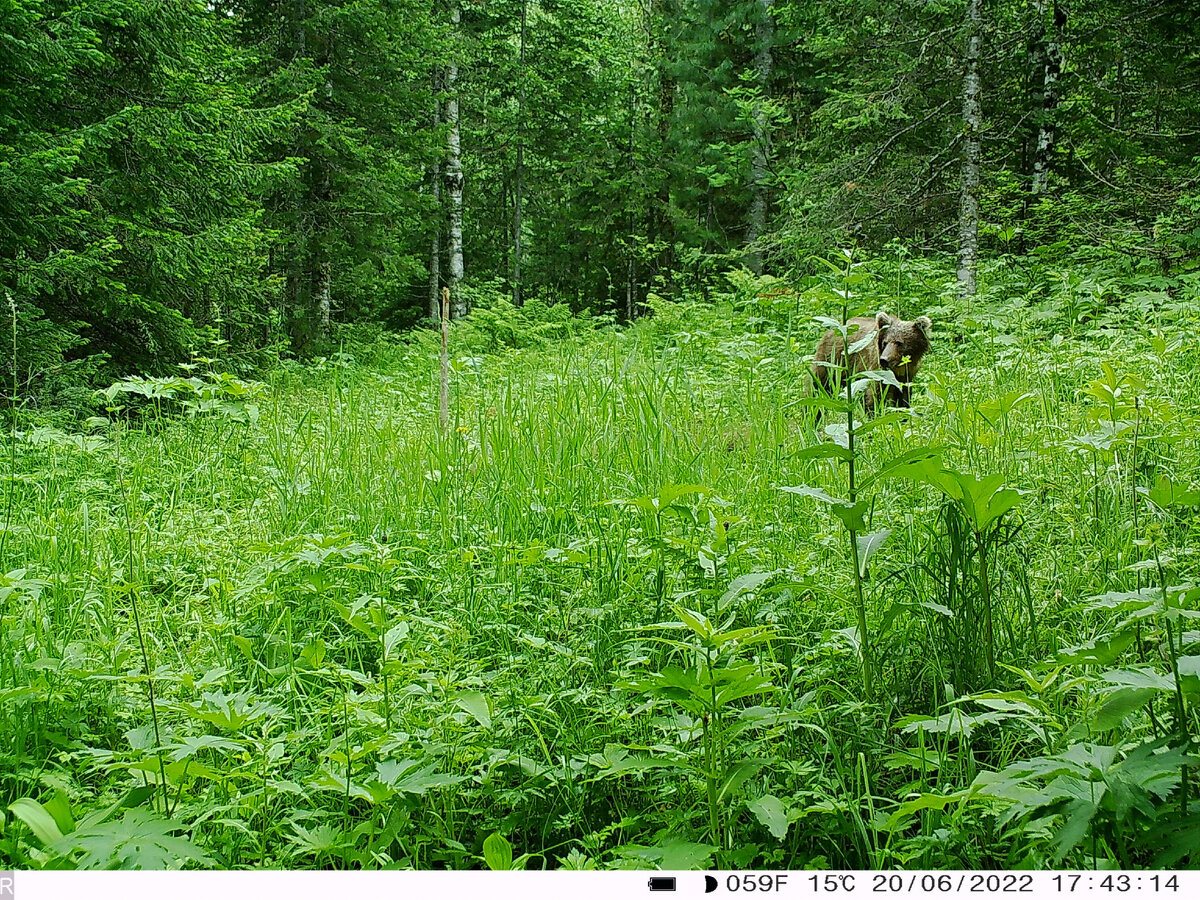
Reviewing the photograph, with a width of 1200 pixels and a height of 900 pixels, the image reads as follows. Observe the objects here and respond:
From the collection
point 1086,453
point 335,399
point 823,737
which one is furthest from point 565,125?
point 823,737

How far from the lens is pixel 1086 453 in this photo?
2.62 m

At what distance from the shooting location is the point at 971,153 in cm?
801

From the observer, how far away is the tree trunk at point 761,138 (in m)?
13.3

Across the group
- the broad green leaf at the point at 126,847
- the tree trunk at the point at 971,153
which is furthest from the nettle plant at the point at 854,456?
the tree trunk at the point at 971,153

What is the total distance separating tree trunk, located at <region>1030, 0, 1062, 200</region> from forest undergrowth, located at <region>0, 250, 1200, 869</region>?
5954 mm

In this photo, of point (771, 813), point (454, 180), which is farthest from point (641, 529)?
point (454, 180)

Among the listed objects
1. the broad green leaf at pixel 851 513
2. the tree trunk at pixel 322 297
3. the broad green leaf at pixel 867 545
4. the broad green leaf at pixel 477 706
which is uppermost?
the tree trunk at pixel 322 297

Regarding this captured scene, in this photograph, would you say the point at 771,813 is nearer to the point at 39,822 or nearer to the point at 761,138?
the point at 39,822

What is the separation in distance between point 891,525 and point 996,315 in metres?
4.59

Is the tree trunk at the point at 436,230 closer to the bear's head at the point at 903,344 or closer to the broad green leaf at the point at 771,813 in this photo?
the bear's head at the point at 903,344

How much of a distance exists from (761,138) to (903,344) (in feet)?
32.3

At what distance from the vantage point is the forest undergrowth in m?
1.22

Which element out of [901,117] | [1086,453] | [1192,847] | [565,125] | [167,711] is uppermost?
[565,125]

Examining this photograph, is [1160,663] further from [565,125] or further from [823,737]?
[565,125]
